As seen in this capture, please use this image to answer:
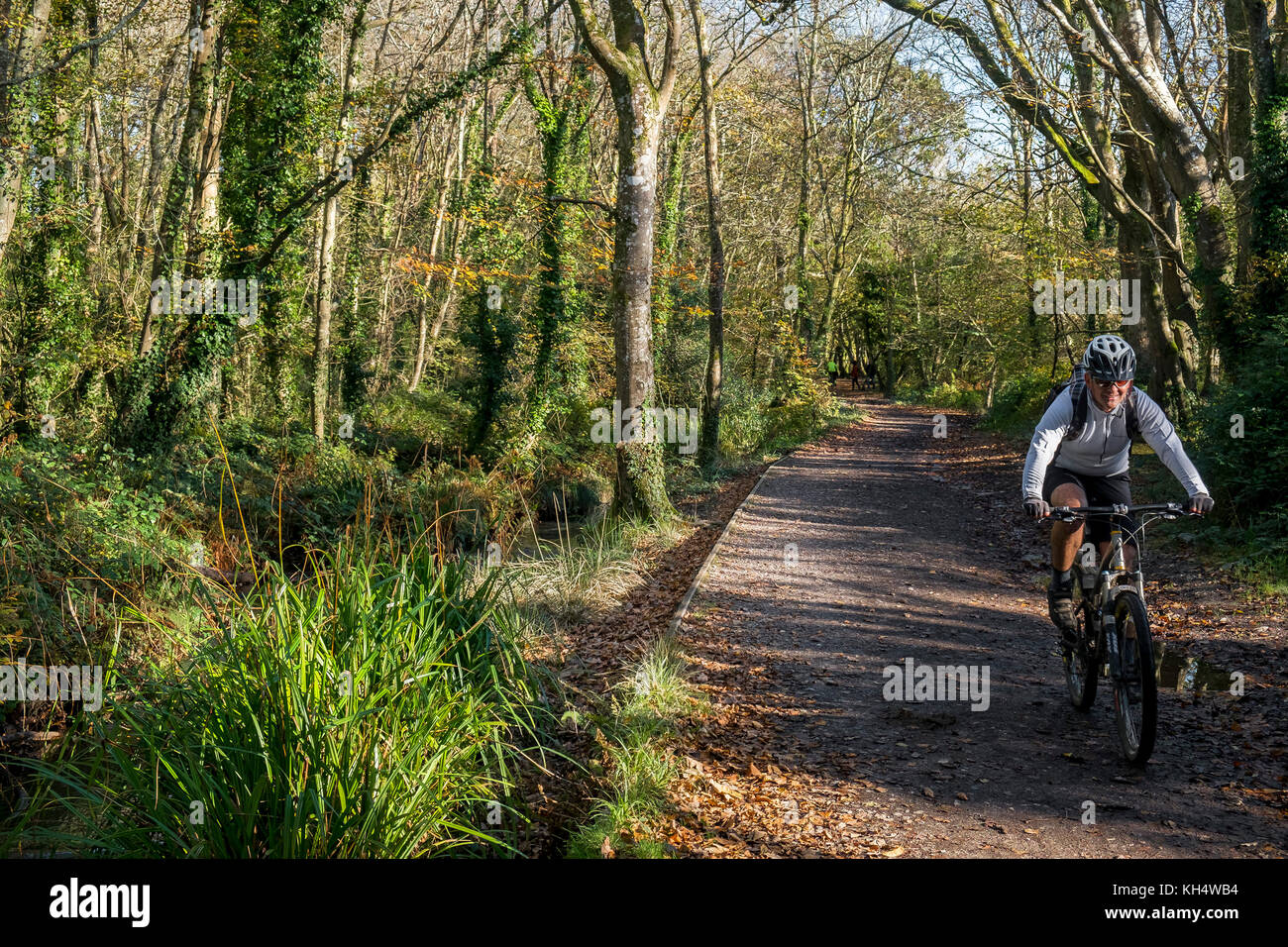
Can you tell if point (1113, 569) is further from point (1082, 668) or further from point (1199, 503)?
point (1082, 668)

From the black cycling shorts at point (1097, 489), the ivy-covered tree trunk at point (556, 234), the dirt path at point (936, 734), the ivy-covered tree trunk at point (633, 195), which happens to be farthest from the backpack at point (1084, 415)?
the ivy-covered tree trunk at point (556, 234)

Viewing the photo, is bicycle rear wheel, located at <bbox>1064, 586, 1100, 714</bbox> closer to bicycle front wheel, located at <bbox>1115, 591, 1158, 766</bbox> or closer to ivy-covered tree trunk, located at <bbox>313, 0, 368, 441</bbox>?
bicycle front wheel, located at <bbox>1115, 591, 1158, 766</bbox>

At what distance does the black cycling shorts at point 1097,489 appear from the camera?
586 centimetres

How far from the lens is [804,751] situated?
18.7 ft

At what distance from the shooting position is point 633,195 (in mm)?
12211

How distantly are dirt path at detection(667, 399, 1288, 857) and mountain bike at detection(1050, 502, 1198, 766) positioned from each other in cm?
23

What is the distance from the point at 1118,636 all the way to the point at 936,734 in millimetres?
1289

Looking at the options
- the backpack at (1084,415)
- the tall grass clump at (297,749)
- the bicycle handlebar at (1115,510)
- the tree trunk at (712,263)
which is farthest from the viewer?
the tree trunk at (712,263)

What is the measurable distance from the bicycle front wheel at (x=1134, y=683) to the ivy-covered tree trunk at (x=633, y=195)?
8030 mm

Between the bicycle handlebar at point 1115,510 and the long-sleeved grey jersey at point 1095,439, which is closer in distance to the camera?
the bicycle handlebar at point 1115,510

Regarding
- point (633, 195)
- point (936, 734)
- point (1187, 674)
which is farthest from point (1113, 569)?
point (633, 195)

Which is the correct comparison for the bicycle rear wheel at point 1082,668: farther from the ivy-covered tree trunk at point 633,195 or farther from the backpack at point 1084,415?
the ivy-covered tree trunk at point 633,195
